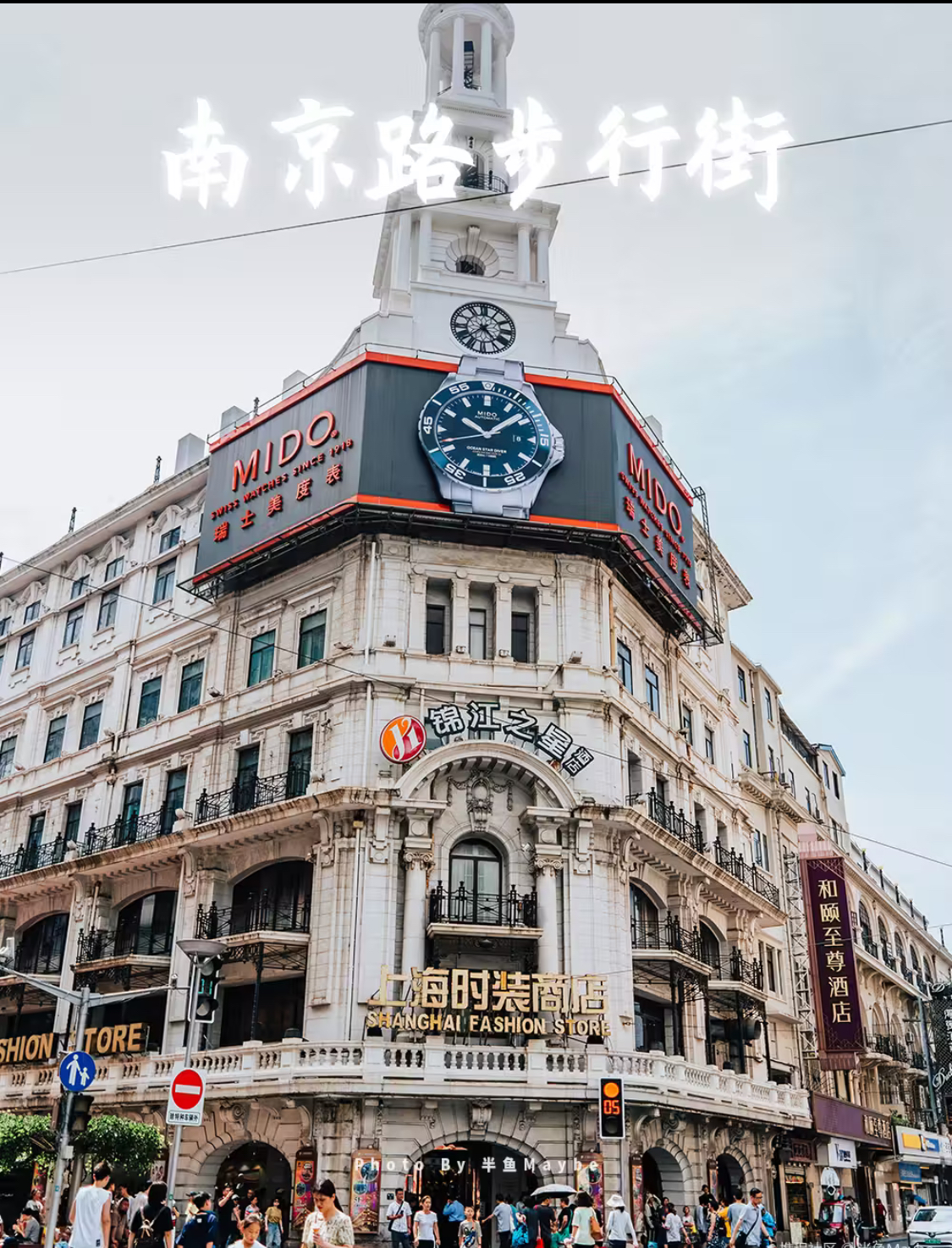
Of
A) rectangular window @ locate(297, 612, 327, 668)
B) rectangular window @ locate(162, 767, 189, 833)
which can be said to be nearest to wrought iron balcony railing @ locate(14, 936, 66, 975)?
rectangular window @ locate(162, 767, 189, 833)

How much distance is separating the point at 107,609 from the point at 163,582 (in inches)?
159

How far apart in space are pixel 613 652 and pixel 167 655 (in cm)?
1680

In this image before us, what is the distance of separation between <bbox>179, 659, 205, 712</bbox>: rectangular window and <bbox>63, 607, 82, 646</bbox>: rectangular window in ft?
30.9

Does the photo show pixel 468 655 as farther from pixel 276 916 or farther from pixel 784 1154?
pixel 784 1154

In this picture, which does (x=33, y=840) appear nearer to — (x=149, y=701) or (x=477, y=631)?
(x=149, y=701)

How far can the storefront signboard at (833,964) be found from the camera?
49688mm

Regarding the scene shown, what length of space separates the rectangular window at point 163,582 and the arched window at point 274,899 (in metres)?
13.0

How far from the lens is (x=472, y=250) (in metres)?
46.7

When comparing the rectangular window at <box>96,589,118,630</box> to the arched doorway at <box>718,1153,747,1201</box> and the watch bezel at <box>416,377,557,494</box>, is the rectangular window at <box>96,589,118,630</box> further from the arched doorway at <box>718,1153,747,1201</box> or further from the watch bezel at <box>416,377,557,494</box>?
the arched doorway at <box>718,1153,747,1201</box>

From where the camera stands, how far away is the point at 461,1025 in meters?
32.0

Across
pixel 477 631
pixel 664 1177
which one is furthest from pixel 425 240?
pixel 664 1177

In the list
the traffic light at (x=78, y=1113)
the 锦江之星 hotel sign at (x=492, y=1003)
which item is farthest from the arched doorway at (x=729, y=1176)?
the traffic light at (x=78, y=1113)

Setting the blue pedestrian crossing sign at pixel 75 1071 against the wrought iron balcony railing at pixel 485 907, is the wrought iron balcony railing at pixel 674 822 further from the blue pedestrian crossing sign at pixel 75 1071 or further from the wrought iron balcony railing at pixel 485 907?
the blue pedestrian crossing sign at pixel 75 1071

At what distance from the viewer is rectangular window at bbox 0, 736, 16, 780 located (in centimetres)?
5119
